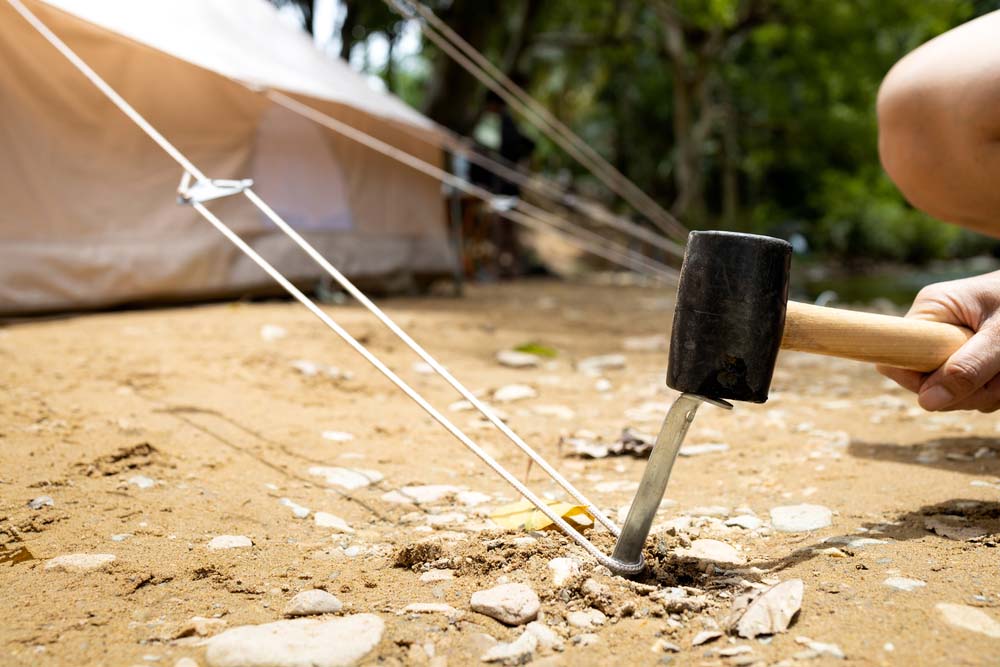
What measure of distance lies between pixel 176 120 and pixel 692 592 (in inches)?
172

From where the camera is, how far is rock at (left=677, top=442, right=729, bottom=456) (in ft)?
7.66

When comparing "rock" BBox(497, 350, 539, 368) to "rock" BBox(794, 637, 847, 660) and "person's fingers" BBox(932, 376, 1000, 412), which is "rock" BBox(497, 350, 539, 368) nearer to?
"person's fingers" BBox(932, 376, 1000, 412)

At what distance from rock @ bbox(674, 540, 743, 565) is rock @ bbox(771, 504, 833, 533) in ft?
0.59

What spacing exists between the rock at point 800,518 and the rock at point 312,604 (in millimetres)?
934

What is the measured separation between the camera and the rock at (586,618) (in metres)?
1.26

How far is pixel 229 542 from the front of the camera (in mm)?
1620

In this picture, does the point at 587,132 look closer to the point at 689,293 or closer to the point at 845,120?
the point at 845,120

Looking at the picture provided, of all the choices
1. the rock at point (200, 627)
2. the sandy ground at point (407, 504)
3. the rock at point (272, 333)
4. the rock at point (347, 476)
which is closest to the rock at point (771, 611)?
the sandy ground at point (407, 504)

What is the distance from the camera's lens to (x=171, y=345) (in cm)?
330

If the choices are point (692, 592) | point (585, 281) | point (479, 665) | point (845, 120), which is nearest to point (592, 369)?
point (692, 592)

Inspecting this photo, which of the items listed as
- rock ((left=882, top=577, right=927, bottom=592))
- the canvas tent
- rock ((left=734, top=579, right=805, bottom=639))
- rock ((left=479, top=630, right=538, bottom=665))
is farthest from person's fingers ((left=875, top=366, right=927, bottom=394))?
the canvas tent

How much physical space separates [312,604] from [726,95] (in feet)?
58.6

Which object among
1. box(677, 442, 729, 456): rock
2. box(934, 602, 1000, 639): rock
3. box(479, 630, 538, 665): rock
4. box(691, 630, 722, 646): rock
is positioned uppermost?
box(934, 602, 1000, 639): rock

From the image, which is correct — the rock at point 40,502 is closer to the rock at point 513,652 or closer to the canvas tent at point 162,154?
the rock at point 513,652
